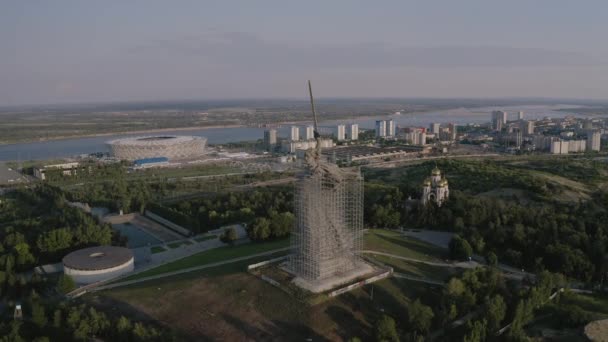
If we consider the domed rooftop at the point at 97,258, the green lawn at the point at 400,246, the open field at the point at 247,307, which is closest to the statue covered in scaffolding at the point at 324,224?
the open field at the point at 247,307

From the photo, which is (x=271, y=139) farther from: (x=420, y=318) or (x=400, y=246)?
(x=420, y=318)

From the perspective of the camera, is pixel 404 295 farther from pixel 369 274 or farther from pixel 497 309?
pixel 497 309

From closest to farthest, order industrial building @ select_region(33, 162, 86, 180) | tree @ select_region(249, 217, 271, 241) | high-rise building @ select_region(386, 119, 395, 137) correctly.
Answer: tree @ select_region(249, 217, 271, 241) → industrial building @ select_region(33, 162, 86, 180) → high-rise building @ select_region(386, 119, 395, 137)

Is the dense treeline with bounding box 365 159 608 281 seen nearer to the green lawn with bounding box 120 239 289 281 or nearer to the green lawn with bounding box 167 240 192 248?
the green lawn with bounding box 120 239 289 281

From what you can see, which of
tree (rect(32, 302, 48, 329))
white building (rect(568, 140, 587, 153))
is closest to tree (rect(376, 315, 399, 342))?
tree (rect(32, 302, 48, 329))

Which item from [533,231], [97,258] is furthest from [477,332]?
[97,258]

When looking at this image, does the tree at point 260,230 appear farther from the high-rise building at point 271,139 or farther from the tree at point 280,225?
the high-rise building at point 271,139
